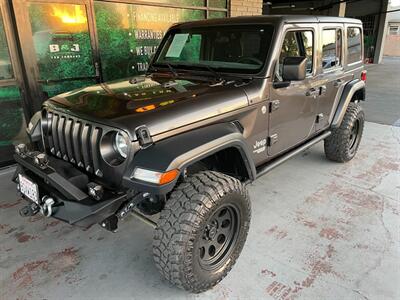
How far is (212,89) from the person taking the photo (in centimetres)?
251

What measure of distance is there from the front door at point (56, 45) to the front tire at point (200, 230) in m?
3.23

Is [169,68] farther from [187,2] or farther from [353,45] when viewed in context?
[187,2]

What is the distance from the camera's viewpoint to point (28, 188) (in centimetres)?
221

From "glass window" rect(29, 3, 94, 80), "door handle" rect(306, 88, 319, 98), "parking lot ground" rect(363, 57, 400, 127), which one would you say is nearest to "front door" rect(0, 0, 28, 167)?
"glass window" rect(29, 3, 94, 80)

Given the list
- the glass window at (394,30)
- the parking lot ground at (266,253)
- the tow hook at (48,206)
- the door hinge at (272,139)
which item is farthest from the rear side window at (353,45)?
the glass window at (394,30)

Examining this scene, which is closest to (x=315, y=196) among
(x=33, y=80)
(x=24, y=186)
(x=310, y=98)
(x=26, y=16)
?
(x=310, y=98)

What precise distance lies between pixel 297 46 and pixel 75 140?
217 centimetres

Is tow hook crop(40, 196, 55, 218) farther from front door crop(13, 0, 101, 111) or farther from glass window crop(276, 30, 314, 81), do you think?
front door crop(13, 0, 101, 111)

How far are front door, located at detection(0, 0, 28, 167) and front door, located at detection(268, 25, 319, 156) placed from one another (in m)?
3.33

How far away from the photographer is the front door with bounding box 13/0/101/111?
4.16 m

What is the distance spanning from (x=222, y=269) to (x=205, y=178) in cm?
69

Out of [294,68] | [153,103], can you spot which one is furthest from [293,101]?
[153,103]

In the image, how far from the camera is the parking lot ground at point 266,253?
227 centimetres

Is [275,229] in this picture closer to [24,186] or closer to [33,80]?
[24,186]
